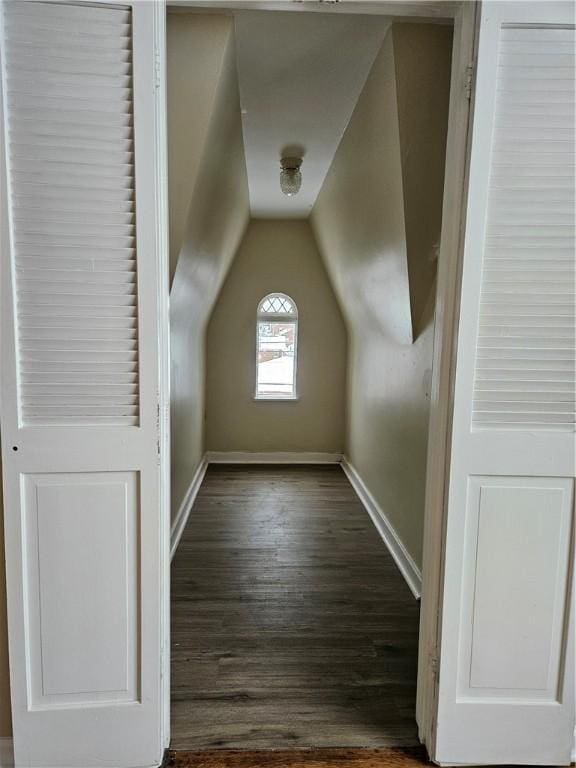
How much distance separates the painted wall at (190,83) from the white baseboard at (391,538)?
7.29 ft

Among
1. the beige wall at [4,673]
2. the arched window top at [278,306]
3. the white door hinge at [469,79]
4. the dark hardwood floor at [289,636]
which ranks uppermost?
the white door hinge at [469,79]

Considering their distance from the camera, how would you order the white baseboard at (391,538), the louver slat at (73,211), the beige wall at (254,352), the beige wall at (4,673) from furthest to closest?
1. the beige wall at (254,352)
2. the white baseboard at (391,538)
3. the beige wall at (4,673)
4. the louver slat at (73,211)

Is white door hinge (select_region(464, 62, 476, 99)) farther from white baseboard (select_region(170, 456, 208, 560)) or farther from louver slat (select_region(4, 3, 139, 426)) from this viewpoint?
white baseboard (select_region(170, 456, 208, 560))

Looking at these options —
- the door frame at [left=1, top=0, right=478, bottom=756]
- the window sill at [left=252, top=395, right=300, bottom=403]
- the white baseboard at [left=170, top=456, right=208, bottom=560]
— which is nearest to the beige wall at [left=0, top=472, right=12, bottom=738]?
the door frame at [left=1, top=0, right=478, bottom=756]

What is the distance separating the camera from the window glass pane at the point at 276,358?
4.68 m

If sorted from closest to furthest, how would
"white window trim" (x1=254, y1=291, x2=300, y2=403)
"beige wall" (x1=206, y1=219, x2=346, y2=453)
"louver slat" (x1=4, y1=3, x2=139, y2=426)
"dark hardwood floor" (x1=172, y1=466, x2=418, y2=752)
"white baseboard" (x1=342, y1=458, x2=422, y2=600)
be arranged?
"louver slat" (x1=4, y1=3, x2=139, y2=426) < "dark hardwood floor" (x1=172, y1=466, x2=418, y2=752) < "white baseboard" (x1=342, y1=458, x2=422, y2=600) < "beige wall" (x1=206, y1=219, x2=346, y2=453) < "white window trim" (x1=254, y1=291, x2=300, y2=403)

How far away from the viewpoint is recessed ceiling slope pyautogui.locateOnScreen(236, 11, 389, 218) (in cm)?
159

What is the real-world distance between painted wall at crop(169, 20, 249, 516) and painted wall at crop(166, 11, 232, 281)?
25 millimetres

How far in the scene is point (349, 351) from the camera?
14.9 feet

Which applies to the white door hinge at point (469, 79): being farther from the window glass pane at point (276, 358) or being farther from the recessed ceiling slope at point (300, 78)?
the window glass pane at point (276, 358)

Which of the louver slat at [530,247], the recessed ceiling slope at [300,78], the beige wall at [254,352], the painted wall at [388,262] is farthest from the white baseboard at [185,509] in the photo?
the recessed ceiling slope at [300,78]

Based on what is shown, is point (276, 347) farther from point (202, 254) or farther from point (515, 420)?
point (515, 420)

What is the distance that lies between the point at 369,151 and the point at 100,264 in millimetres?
1524

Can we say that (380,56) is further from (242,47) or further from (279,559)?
(279,559)
